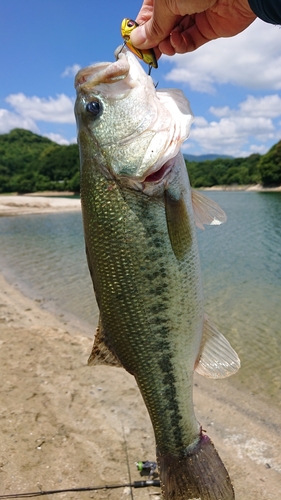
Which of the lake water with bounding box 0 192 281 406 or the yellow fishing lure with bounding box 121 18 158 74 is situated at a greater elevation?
the yellow fishing lure with bounding box 121 18 158 74

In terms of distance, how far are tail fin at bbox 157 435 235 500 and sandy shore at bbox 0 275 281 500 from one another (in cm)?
219

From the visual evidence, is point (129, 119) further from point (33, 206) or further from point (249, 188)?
point (249, 188)

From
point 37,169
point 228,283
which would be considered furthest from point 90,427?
point 37,169

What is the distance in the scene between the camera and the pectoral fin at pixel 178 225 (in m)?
2.48

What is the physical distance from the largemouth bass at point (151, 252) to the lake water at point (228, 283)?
475 cm

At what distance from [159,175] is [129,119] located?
0.45 m

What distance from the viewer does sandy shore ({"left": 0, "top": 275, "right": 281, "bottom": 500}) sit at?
4789mm

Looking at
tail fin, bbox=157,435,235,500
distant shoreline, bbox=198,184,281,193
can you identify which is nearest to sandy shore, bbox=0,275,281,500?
tail fin, bbox=157,435,235,500

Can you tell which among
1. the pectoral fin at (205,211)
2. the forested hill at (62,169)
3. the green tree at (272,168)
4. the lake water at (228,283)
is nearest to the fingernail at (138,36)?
the pectoral fin at (205,211)

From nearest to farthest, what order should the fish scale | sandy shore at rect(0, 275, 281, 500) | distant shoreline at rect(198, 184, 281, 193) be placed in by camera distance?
the fish scale < sandy shore at rect(0, 275, 281, 500) < distant shoreline at rect(198, 184, 281, 193)

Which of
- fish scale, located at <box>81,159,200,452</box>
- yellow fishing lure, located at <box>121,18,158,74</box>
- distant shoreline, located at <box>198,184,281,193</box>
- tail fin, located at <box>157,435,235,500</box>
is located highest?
yellow fishing lure, located at <box>121,18,158,74</box>

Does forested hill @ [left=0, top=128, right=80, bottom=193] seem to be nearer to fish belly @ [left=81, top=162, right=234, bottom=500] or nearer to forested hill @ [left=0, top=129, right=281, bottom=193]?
forested hill @ [left=0, top=129, right=281, bottom=193]

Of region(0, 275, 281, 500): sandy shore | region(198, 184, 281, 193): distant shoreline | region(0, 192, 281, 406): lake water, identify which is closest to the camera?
region(0, 275, 281, 500): sandy shore

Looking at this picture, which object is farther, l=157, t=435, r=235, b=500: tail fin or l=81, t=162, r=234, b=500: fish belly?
l=157, t=435, r=235, b=500: tail fin
